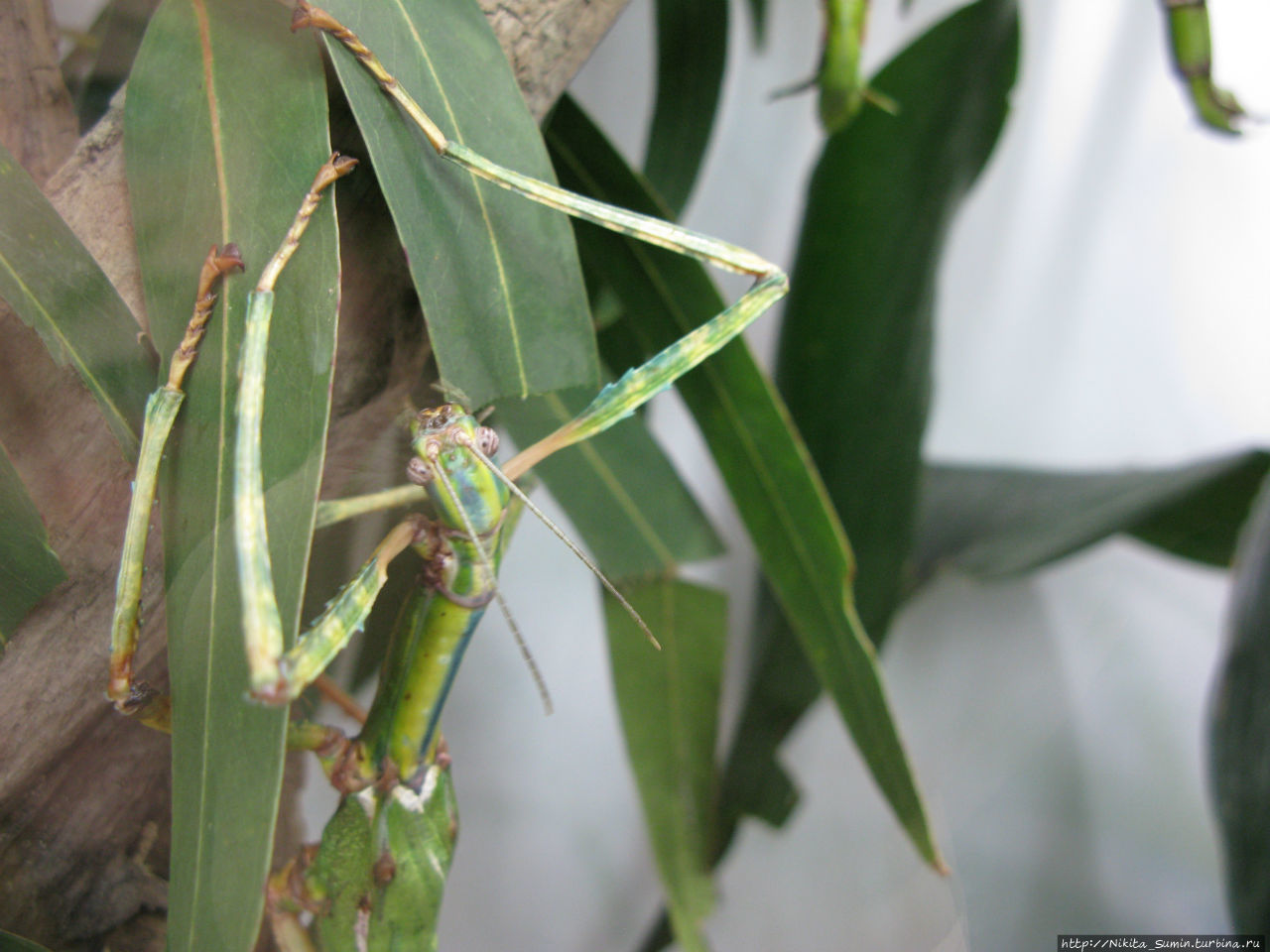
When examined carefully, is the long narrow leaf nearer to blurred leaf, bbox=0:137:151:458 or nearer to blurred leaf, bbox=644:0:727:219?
blurred leaf, bbox=644:0:727:219

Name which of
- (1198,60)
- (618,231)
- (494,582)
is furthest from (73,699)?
(1198,60)

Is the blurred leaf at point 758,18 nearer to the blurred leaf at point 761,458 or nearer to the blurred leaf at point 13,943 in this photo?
the blurred leaf at point 761,458

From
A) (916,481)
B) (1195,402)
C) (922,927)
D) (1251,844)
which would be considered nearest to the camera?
(922,927)

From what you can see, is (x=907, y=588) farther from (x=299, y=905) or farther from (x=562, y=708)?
(x=299, y=905)

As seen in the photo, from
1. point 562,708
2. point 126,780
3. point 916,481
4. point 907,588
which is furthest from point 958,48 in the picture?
point 126,780

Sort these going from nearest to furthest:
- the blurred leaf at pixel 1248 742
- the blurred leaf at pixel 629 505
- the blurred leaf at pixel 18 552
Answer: the blurred leaf at pixel 18 552 → the blurred leaf at pixel 629 505 → the blurred leaf at pixel 1248 742

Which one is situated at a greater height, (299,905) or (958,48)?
(958,48)

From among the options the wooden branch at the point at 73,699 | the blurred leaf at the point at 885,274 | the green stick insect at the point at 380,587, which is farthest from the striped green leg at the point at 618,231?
the blurred leaf at the point at 885,274
